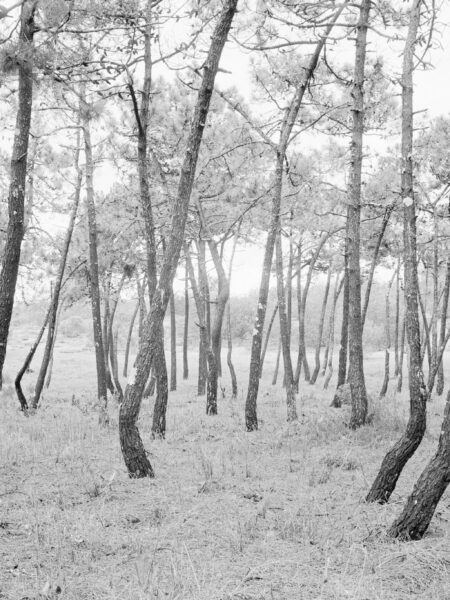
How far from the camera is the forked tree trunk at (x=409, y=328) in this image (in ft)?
15.8

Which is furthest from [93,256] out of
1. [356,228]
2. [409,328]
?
[409,328]

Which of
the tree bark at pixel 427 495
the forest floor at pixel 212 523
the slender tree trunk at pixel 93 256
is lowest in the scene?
the forest floor at pixel 212 523

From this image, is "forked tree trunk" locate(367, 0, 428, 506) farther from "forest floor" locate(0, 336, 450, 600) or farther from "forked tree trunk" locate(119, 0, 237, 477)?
"forked tree trunk" locate(119, 0, 237, 477)

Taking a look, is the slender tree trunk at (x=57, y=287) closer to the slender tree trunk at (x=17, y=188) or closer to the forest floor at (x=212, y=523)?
the forest floor at (x=212, y=523)

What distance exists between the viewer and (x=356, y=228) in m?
9.94

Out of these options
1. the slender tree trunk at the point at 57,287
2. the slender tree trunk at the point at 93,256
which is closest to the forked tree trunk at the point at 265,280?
the slender tree trunk at the point at 93,256

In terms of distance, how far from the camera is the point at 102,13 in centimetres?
654

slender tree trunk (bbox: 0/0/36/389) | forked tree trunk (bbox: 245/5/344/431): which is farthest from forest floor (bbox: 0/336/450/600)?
slender tree trunk (bbox: 0/0/36/389)

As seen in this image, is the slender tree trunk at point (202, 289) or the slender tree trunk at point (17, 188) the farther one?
the slender tree trunk at point (202, 289)

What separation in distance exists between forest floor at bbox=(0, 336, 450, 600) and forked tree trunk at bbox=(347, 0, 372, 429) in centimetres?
77

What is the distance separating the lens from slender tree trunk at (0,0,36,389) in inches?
254

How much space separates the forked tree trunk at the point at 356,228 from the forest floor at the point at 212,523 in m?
0.77

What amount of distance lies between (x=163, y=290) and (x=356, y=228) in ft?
17.6

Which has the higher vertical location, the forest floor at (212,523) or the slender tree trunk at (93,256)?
the slender tree trunk at (93,256)
